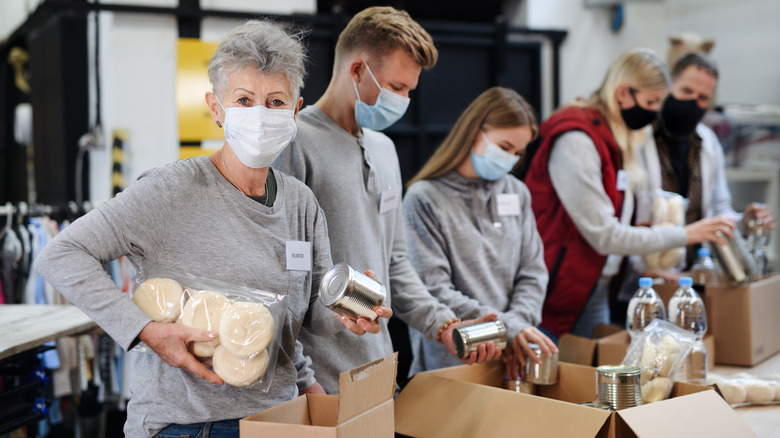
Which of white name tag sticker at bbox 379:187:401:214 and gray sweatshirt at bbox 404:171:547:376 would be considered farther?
gray sweatshirt at bbox 404:171:547:376

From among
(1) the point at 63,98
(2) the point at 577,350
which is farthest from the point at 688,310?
(1) the point at 63,98

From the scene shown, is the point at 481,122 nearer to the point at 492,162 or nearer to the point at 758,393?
the point at 492,162

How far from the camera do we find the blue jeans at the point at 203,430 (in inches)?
52.7

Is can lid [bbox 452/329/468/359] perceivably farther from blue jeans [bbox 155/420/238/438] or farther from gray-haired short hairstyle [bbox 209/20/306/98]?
gray-haired short hairstyle [bbox 209/20/306/98]

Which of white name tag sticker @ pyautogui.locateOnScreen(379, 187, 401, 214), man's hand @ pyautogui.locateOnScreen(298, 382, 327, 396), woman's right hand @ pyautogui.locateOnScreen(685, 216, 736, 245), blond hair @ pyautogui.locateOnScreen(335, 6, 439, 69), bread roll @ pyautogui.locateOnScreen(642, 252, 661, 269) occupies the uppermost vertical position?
blond hair @ pyautogui.locateOnScreen(335, 6, 439, 69)

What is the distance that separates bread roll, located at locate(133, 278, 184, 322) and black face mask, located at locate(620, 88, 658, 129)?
2.15 metres

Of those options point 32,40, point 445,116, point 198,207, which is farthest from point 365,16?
point 32,40

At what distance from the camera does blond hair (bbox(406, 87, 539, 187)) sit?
2.32 m

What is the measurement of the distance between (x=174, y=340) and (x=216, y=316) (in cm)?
9

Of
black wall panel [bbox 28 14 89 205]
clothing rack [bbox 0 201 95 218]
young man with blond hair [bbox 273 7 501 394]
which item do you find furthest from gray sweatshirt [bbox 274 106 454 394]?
black wall panel [bbox 28 14 89 205]

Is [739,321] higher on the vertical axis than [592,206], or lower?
lower

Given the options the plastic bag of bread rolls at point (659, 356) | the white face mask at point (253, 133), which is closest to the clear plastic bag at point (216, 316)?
the white face mask at point (253, 133)

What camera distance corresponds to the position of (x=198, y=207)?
1.39m

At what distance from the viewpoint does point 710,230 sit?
108 inches
